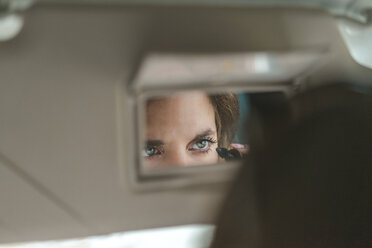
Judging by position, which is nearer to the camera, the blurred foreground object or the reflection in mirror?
the blurred foreground object

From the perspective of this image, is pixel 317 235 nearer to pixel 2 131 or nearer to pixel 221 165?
pixel 221 165

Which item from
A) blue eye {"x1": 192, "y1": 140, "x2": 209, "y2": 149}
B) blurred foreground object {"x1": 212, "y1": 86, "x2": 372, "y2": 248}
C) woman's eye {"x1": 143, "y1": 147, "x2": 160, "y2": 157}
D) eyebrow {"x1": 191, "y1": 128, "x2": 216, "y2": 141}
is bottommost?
blurred foreground object {"x1": 212, "y1": 86, "x2": 372, "y2": 248}

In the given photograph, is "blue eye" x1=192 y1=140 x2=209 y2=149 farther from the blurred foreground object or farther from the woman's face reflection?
the blurred foreground object

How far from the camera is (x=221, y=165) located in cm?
52

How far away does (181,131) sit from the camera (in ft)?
2.03

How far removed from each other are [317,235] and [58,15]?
0.36 meters

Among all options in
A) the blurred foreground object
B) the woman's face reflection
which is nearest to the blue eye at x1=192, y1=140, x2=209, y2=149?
the woman's face reflection

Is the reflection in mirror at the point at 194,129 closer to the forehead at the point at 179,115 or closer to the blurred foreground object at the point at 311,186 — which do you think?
the forehead at the point at 179,115

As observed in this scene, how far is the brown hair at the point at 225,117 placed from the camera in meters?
0.63

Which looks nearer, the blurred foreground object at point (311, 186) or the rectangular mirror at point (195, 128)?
the blurred foreground object at point (311, 186)

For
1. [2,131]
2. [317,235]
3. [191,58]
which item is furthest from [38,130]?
[317,235]

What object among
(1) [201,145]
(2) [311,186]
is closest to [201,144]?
(1) [201,145]

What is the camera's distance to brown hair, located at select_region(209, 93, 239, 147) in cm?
63

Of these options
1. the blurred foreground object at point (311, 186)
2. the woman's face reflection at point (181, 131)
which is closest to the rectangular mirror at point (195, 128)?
the woman's face reflection at point (181, 131)
